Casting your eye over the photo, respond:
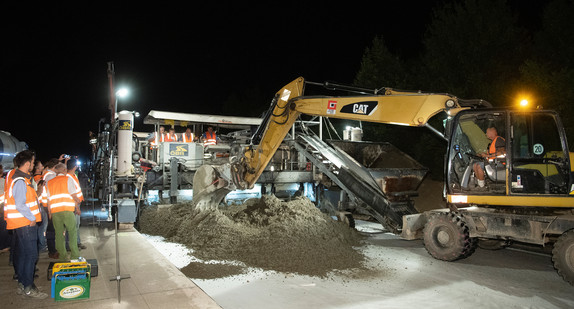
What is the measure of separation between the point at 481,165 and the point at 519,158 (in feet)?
2.27

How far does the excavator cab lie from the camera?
6332mm

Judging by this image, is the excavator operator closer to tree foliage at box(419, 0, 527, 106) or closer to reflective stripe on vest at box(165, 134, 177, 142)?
tree foliage at box(419, 0, 527, 106)

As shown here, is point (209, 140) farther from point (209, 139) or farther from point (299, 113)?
point (299, 113)

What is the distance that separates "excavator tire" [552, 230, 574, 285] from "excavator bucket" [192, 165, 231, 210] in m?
6.47

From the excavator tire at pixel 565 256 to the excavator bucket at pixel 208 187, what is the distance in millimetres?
6469

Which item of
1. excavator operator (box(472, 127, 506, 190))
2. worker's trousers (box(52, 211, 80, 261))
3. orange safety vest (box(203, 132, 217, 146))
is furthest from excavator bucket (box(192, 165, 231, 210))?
excavator operator (box(472, 127, 506, 190))

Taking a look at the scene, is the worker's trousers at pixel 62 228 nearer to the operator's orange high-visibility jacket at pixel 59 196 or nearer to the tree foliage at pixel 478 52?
the operator's orange high-visibility jacket at pixel 59 196

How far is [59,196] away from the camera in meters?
5.80

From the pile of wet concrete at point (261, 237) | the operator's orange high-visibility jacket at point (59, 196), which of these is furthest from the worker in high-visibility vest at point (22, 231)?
the pile of wet concrete at point (261, 237)

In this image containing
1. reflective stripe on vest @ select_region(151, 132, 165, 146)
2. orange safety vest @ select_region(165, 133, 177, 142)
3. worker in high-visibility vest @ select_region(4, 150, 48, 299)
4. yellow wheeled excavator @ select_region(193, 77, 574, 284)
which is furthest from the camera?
reflective stripe on vest @ select_region(151, 132, 165, 146)

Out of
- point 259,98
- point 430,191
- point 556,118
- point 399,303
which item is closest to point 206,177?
point 399,303

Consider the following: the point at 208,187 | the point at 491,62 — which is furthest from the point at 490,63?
the point at 208,187

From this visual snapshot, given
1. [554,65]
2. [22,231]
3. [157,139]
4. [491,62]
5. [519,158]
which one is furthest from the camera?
[491,62]

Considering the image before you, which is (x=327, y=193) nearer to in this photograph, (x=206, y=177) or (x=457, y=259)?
(x=206, y=177)
